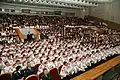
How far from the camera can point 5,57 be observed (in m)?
8.86

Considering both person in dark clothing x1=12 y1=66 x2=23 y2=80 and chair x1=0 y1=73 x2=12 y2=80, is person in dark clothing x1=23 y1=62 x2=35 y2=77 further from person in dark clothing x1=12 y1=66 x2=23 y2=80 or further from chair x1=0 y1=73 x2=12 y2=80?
chair x1=0 y1=73 x2=12 y2=80

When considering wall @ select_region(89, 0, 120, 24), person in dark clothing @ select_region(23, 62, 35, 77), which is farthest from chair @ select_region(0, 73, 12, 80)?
wall @ select_region(89, 0, 120, 24)

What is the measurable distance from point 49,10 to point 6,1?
467cm

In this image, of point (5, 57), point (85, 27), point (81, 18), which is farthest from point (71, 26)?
point (5, 57)

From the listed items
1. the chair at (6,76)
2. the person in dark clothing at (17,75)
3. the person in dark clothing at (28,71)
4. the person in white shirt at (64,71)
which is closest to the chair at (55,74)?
the person in white shirt at (64,71)

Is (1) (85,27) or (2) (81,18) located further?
(2) (81,18)

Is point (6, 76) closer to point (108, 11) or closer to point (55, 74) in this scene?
point (55, 74)

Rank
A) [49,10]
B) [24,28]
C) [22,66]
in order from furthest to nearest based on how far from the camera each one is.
Result: 1. [49,10]
2. [24,28]
3. [22,66]

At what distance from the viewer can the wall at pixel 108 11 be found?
22844 millimetres

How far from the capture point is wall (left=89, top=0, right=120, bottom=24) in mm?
22844

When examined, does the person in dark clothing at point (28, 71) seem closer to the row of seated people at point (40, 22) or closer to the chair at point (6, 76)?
the chair at point (6, 76)

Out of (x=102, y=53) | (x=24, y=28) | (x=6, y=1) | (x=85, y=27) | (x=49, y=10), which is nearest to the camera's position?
(x=102, y=53)

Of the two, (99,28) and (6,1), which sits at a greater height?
(6,1)

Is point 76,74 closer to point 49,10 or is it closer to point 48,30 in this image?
point 48,30
